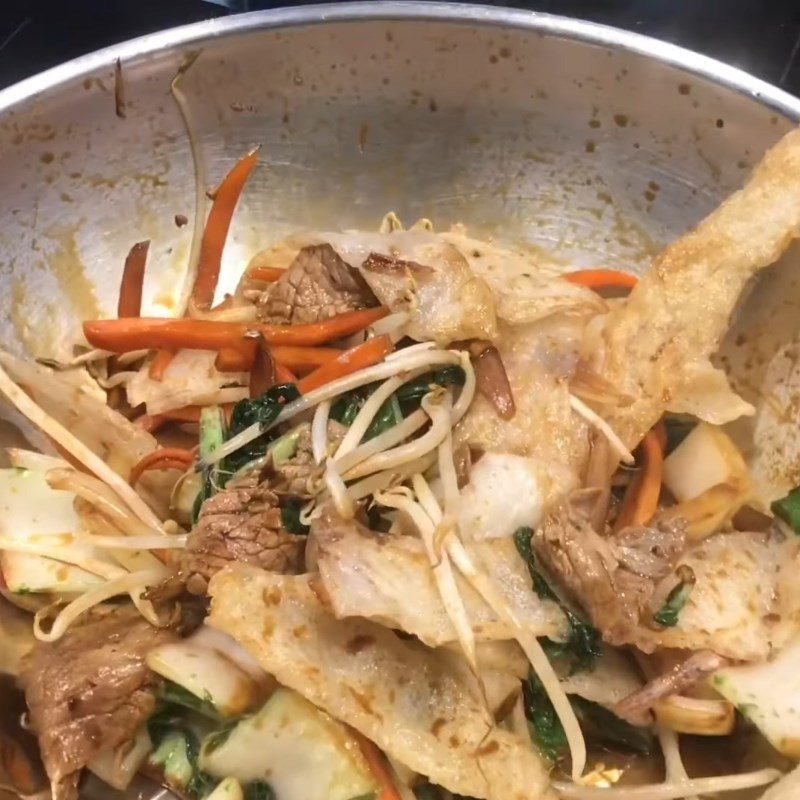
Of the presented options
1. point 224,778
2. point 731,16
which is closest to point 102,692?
point 224,778

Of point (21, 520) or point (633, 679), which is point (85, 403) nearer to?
point (21, 520)

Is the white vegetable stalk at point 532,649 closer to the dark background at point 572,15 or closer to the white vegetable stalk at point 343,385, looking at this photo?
the white vegetable stalk at point 343,385

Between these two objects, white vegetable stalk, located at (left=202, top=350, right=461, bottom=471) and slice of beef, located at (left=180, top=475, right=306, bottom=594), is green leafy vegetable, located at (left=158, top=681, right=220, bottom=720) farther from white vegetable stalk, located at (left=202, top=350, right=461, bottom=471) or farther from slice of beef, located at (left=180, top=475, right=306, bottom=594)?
white vegetable stalk, located at (left=202, top=350, right=461, bottom=471)

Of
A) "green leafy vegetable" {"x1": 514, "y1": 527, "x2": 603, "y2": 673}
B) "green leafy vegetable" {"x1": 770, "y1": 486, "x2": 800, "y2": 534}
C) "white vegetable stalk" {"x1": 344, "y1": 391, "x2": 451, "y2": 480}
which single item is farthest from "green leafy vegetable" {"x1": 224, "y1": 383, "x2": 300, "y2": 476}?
"green leafy vegetable" {"x1": 770, "y1": 486, "x2": 800, "y2": 534}

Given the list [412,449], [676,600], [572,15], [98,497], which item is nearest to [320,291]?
[412,449]

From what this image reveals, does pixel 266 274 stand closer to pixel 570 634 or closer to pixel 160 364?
pixel 160 364

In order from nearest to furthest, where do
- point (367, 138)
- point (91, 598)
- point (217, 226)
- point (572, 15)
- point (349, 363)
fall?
point (91, 598), point (349, 363), point (217, 226), point (367, 138), point (572, 15)
